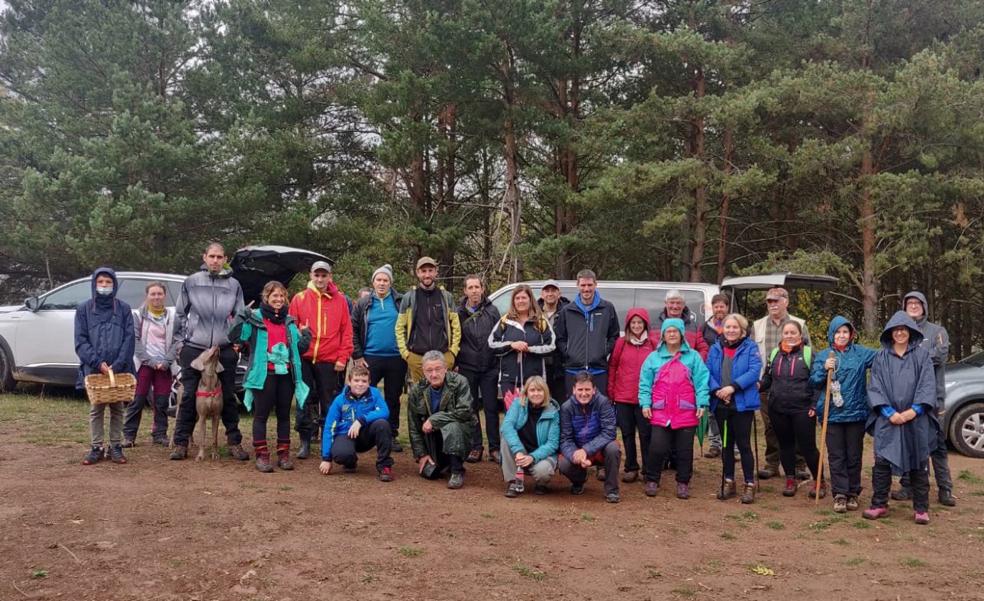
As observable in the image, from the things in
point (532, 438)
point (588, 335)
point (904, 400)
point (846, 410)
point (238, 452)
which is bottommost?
point (238, 452)

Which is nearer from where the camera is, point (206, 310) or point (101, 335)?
point (101, 335)

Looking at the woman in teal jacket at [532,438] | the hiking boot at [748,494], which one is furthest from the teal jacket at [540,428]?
the hiking boot at [748,494]

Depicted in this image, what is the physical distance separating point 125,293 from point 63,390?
110 inches

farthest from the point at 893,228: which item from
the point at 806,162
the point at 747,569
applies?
the point at 747,569

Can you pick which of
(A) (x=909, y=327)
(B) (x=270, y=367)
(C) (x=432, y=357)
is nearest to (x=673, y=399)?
(A) (x=909, y=327)

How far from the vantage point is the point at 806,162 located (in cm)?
1447

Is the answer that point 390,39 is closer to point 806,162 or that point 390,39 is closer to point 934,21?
point 806,162

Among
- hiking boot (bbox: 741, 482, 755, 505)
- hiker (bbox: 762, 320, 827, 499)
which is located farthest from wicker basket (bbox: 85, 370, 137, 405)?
hiker (bbox: 762, 320, 827, 499)

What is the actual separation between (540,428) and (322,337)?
221 centimetres

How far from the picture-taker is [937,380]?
651 centimetres

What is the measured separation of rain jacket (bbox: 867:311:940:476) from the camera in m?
5.62

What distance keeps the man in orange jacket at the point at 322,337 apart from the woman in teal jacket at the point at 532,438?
1.79 meters

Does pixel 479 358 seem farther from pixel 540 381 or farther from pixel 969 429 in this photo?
pixel 969 429

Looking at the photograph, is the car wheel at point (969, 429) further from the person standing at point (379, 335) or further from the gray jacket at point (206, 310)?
the gray jacket at point (206, 310)
